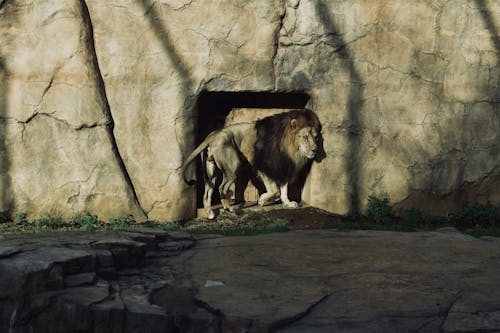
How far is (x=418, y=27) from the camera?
812cm

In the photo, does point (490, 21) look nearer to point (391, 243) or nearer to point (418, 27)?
point (418, 27)

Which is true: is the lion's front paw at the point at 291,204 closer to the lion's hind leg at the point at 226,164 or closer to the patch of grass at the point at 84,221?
the lion's hind leg at the point at 226,164

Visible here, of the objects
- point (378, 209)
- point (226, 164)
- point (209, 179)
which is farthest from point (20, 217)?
point (378, 209)

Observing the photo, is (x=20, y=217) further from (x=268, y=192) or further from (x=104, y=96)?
(x=268, y=192)

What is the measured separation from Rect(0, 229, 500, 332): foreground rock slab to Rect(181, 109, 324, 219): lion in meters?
3.09

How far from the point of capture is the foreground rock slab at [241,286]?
3.63 meters

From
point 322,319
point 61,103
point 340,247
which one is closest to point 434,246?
point 340,247

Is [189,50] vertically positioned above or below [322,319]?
above

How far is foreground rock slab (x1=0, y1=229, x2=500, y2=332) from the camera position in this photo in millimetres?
3629

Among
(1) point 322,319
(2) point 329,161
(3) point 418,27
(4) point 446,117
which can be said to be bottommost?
(1) point 322,319

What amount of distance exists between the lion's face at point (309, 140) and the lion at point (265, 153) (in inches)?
1.0

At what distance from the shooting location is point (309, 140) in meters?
8.10

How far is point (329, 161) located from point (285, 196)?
85 cm

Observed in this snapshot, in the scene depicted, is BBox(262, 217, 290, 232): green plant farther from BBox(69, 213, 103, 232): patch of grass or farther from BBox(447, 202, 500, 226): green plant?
BBox(447, 202, 500, 226): green plant
